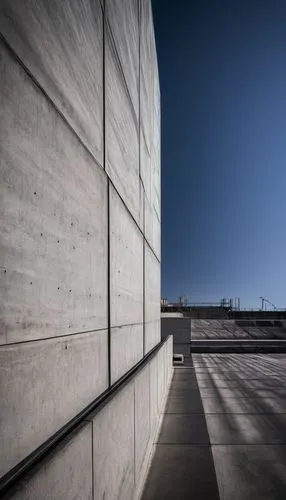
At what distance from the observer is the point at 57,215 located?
307cm

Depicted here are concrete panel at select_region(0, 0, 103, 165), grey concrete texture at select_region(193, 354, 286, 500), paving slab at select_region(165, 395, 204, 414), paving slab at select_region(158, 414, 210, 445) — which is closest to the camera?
concrete panel at select_region(0, 0, 103, 165)

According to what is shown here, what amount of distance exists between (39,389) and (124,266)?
343 cm

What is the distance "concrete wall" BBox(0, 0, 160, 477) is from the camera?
2350 millimetres

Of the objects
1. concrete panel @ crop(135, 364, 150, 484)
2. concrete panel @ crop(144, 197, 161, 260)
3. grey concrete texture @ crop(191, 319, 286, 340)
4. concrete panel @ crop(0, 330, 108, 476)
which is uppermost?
concrete panel @ crop(144, 197, 161, 260)

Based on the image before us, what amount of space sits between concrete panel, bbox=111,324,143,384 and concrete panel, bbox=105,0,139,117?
153 inches

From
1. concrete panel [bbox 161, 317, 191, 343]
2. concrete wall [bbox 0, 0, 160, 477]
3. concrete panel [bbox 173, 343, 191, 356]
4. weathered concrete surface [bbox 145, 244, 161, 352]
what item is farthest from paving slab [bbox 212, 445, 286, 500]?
concrete panel [bbox 161, 317, 191, 343]

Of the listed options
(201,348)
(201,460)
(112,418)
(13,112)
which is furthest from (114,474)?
(201,348)

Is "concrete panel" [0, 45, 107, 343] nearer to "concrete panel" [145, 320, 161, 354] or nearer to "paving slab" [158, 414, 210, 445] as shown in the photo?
"paving slab" [158, 414, 210, 445]

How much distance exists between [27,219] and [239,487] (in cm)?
539

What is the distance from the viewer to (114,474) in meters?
3.74

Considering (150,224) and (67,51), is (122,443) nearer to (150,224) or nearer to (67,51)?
(67,51)

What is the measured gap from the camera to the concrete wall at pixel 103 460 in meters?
2.17

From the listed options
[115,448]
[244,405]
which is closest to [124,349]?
[115,448]

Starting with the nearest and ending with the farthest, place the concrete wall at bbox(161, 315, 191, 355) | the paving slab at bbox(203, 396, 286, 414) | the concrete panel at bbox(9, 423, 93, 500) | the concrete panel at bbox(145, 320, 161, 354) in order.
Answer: the concrete panel at bbox(9, 423, 93, 500) → the concrete panel at bbox(145, 320, 161, 354) → the paving slab at bbox(203, 396, 286, 414) → the concrete wall at bbox(161, 315, 191, 355)
